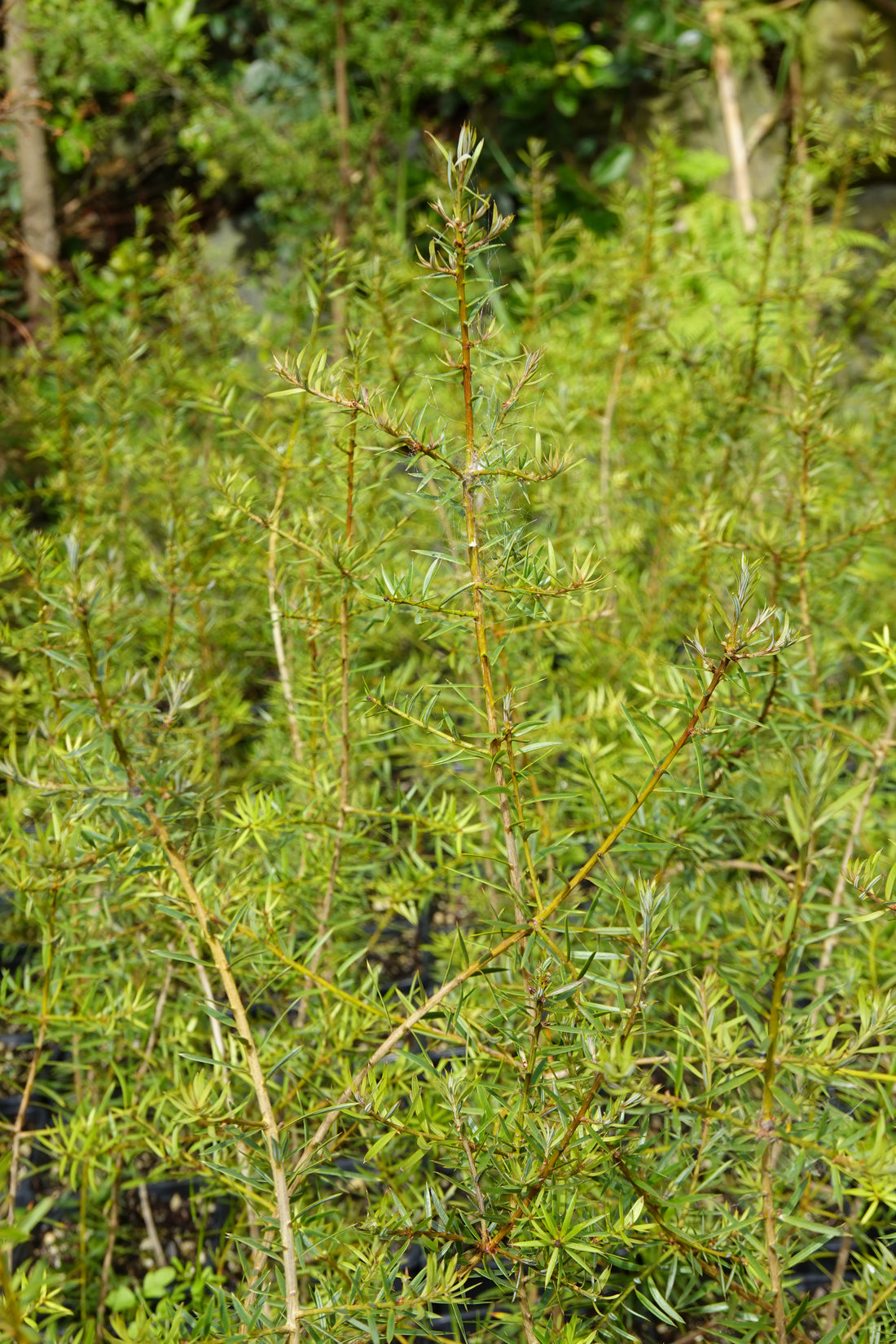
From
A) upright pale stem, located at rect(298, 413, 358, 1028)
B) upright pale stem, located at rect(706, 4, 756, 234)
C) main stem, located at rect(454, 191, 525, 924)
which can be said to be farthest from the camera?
upright pale stem, located at rect(706, 4, 756, 234)

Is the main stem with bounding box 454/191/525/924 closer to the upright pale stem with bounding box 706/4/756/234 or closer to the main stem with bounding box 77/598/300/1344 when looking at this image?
the main stem with bounding box 77/598/300/1344

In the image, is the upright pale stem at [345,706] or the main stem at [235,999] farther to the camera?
the upright pale stem at [345,706]

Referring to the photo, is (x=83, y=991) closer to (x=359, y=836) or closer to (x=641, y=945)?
(x=359, y=836)

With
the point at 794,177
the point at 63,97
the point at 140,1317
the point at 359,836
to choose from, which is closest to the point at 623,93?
the point at 63,97

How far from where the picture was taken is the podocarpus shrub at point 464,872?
0.53m

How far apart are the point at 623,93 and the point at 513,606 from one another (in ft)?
14.2

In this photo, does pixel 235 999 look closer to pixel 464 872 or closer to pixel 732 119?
pixel 464 872

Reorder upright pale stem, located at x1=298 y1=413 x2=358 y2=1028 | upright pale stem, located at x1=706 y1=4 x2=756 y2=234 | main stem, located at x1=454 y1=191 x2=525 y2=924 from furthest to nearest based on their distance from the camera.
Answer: upright pale stem, located at x1=706 y1=4 x2=756 y2=234 < upright pale stem, located at x1=298 y1=413 x2=358 y2=1028 < main stem, located at x1=454 y1=191 x2=525 y2=924

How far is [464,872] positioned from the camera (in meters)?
0.60

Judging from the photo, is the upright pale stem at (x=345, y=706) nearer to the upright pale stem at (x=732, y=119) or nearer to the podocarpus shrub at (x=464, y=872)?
the podocarpus shrub at (x=464, y=872)

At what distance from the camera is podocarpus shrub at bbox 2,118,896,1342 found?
1.74 feet

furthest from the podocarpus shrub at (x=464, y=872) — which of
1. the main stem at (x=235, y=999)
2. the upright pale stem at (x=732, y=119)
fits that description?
the upright pale stem at (x=732, y=119)

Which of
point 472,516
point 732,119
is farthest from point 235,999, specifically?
point 732,119

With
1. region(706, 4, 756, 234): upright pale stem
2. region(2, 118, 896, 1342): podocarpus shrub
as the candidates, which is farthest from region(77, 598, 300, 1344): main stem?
region(706, 4, 756, 234): upright pale stem
